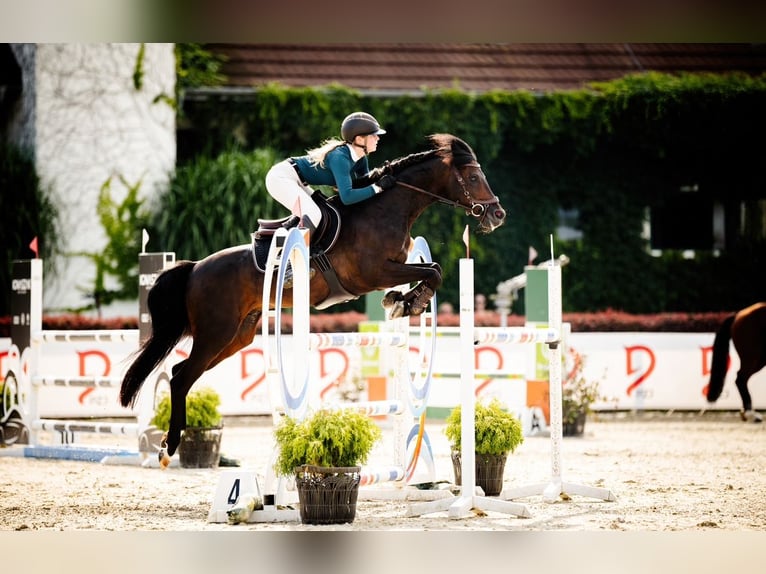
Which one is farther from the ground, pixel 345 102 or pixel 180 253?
pixel 345 102

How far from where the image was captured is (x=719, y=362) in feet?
30.3

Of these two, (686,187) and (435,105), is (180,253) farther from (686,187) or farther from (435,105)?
(686,187)

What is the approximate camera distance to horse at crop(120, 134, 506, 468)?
523 centimetres

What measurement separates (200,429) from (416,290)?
2234 millimetres

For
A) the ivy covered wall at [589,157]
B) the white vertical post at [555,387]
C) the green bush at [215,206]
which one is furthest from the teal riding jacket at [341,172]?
the ivy covered wall at [589,157]

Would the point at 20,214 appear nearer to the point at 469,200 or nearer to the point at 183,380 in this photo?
the point at 183,380

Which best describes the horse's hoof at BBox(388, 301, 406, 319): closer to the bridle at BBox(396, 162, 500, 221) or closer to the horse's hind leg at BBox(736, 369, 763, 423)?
the bridle at BBox(396, 162, 500, 221)

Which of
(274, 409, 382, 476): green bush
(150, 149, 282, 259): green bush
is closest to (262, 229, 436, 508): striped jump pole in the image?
(274, 409, 382, 476): green bush

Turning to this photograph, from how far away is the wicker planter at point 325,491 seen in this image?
448 centimetres

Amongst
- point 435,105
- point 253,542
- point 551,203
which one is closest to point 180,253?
point 435,105

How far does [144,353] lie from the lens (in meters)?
5.76
